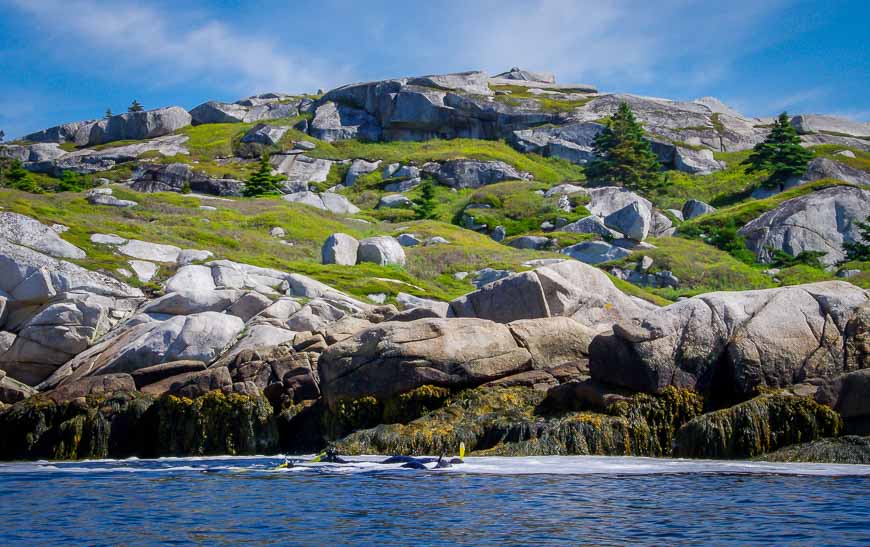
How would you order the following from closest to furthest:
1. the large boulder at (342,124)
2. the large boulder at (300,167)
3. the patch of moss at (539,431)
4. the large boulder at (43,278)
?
the patch of moss at (539,431) → the large boulder at (43,278) → the large boulder at (300,167) → the large boulder at (342,124)

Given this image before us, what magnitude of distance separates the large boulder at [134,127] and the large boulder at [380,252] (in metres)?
83.5

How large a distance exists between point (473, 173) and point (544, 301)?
210 ft

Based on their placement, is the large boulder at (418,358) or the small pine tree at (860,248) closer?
the large boulder at (418,358)

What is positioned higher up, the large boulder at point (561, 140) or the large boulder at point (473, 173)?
the large boulder at point (561, 140)

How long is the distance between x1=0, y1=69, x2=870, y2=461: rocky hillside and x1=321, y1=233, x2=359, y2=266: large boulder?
0.44ft

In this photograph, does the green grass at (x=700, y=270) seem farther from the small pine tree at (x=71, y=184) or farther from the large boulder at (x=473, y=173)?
the small pine tree at (x=71, y=184)

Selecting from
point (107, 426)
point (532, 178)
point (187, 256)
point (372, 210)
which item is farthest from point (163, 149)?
point (107, 426)

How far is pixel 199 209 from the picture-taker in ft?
193

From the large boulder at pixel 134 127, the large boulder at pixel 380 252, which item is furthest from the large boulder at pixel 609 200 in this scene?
the large boulder at pixel 134 127

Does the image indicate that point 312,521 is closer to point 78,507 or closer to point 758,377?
point 78,507

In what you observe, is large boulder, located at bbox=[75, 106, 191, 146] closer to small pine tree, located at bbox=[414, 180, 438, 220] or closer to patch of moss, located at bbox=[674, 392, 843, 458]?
small pine tree, located at bbox=[414, 180, 438, 220]

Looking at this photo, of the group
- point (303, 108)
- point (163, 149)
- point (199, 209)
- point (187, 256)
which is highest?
point (303, 108)

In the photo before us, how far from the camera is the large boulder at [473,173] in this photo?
9056 cm

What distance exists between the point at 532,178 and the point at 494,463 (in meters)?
75.7
